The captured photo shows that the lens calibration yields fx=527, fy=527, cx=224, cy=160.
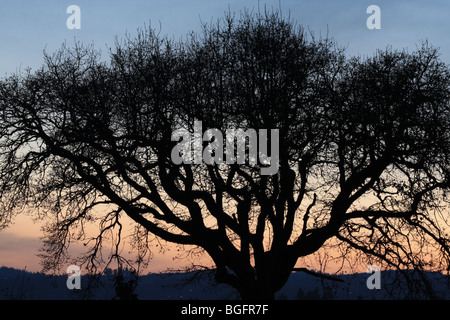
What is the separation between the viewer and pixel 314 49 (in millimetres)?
19125

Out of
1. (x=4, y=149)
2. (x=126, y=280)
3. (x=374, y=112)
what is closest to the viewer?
(x=374, y=112)

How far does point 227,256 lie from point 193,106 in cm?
537

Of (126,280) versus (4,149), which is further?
(126,280)

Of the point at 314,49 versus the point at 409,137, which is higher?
the point at 314,49

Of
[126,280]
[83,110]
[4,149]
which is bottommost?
[126,280]

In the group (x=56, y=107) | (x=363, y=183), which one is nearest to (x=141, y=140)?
(x=56, y=107)
